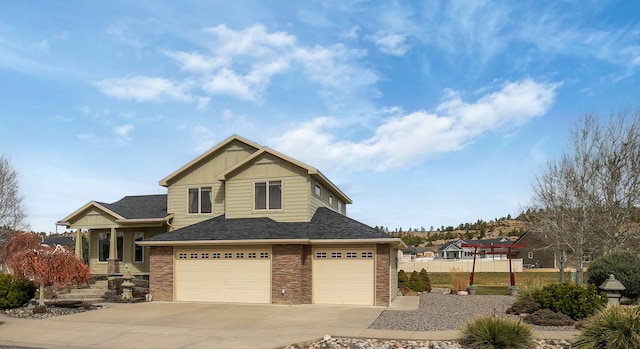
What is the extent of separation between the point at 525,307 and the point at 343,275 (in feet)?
22.1

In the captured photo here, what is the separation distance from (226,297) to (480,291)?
15.4 metres

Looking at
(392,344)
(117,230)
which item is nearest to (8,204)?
(117,230)

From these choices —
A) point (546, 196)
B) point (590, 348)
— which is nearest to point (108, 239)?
point (590, 348)

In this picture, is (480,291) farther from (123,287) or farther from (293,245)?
(123,287)

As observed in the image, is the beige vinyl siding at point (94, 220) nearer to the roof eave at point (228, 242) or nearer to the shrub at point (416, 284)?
the roof eave at point (228, 242)

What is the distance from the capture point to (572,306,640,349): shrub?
9.80 m

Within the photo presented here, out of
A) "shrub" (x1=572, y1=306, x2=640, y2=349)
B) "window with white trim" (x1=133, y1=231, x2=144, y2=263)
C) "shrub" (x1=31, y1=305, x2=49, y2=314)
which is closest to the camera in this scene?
"shrub" (x1=572, y1=306, x2=640, y2=349)

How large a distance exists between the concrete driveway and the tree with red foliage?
174cm

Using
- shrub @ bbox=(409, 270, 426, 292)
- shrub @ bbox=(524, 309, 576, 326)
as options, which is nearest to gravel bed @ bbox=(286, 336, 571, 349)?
shrub @ bbox=(524, 309, 576, 326)

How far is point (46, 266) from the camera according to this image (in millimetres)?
17500

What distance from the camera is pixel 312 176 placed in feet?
72.6

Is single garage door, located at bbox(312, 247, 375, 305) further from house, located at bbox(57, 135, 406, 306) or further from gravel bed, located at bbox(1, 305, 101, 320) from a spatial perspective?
gravel bed, located at bbox(1, 305, 101, 320)

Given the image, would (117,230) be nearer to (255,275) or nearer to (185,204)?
(185,204)

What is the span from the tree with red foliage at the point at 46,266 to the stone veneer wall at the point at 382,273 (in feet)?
36.3
